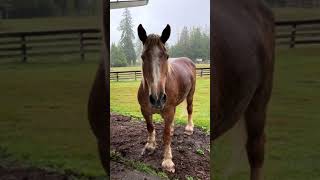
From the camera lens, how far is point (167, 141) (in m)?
2.90

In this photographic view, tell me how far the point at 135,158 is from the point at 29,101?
809 millimetres

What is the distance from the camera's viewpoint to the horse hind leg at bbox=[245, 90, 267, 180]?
105 inches

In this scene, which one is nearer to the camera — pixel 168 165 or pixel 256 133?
pixel 256 133

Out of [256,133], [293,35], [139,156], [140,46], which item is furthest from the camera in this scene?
[139,156]

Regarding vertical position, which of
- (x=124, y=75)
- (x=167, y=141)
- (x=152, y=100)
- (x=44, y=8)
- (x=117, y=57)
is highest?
(x=44, y=8)

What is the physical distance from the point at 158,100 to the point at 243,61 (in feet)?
Result: 1.94

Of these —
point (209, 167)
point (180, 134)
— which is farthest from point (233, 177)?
point (180, 134)

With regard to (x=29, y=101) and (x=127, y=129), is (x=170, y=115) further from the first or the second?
(x=29, y=101)

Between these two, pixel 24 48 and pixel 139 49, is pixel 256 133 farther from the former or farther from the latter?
pixel 24 48

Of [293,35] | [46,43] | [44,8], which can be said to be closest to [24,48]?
[46,43]

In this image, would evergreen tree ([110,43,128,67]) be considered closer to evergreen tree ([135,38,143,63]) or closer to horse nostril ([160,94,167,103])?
evergreen tree ([135,38,143,63])

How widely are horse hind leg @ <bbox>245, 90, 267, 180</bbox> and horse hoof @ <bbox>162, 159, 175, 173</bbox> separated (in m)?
0.52

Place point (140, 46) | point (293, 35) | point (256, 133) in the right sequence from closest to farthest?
point (293, 35), point (256, 133), point (140, 46)

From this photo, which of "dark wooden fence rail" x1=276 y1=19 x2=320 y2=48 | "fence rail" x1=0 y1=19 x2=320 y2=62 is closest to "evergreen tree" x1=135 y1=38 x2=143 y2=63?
"fence rail" x1=0 y1=19 x2=320 y2=62
